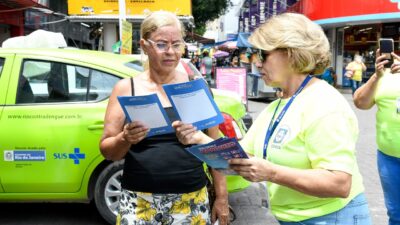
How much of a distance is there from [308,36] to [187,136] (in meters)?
0.68

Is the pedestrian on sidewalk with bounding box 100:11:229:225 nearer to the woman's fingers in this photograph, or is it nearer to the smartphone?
the woman's fingers

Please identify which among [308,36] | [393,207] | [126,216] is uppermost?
[308,36]

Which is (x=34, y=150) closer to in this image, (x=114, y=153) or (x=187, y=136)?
(x=114, y=153)

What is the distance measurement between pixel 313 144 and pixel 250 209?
3447 millimetres

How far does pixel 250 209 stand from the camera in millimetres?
5055

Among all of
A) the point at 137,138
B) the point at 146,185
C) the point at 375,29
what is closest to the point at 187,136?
the point at 137,138

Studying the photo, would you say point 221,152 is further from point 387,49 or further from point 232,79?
point 232,79

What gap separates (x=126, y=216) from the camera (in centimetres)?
237

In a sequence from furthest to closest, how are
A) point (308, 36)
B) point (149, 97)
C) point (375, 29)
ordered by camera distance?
point (375, 29) < point (149, 97) < point (308, 36)

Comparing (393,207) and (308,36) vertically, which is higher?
(308,36)

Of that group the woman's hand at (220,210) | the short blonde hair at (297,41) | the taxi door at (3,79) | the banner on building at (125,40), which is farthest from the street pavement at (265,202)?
the banner on building at (125,40)

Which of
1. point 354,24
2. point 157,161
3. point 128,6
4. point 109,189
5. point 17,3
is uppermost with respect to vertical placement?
point 128,6

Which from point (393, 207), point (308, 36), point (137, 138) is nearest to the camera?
point (308, 36)

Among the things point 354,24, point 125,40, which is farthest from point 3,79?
point 354,24
